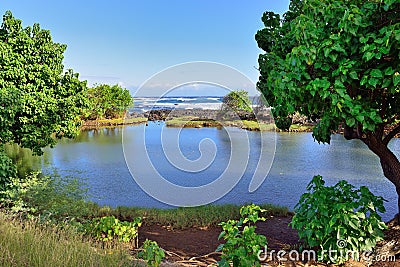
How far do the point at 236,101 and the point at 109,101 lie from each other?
14574 millimetres

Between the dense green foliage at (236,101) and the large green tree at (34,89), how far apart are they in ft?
16.4

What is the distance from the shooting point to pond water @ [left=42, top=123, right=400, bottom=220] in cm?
773

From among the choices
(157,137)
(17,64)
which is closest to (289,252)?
(17,64)

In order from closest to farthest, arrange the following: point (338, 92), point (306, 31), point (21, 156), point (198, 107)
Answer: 1. point (338, 92)
2. point (306, 31)
3. point (21, 156)
4. point (198, 107)

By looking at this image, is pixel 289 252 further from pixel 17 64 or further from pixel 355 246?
pixel 17 64

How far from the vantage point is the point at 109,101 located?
24703 millimetres

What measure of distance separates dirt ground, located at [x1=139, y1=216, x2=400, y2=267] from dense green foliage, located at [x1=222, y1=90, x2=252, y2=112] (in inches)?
234

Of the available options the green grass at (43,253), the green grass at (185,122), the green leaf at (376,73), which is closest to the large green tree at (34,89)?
the green grass at (43,253)

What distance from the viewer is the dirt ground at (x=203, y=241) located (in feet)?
11.1

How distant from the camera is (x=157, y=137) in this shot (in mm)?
15844

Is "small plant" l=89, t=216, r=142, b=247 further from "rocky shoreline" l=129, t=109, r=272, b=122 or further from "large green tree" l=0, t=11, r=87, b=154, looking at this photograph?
"rocky shoreline" l=129, t=109, r=272, b=122

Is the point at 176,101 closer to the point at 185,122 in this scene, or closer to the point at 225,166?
the point at 225,166

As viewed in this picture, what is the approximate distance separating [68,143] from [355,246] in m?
14.9

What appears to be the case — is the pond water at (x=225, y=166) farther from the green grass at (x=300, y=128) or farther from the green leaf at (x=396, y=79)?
the green leaf at (x=396, y=79)
